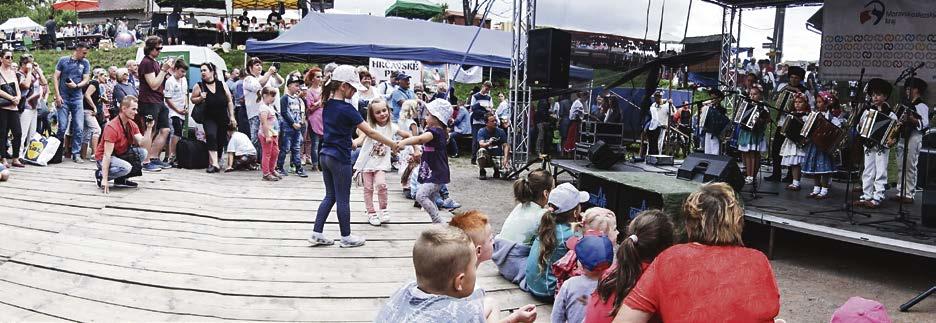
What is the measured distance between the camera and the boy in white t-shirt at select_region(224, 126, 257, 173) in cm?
1012

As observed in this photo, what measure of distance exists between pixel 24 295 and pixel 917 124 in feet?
27.7

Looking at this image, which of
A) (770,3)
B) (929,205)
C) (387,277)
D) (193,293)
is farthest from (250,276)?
(770,3)

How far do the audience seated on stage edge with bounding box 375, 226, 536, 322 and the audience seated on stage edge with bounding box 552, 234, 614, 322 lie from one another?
3.76 feet

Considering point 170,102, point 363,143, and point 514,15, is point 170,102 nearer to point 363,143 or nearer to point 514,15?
point 363,143

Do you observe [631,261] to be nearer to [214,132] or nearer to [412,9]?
[214,132]

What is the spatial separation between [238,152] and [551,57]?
15.7 ft

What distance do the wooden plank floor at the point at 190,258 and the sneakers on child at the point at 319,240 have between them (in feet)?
0.25

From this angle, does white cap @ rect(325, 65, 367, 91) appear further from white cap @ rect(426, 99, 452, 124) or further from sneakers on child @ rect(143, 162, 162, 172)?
A: sneakers on child @ rect(143, 162, 162, 172)

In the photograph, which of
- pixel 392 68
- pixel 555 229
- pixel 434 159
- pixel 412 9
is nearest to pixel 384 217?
pixel 434 159

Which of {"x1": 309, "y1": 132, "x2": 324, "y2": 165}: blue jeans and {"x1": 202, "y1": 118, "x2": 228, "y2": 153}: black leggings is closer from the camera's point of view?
{"x1": 202, "y1": 118, "x2": 228, "y2": 153}: black leggings

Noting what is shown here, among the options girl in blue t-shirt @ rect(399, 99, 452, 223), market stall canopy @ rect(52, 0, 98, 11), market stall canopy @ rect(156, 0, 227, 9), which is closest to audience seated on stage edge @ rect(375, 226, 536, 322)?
girl in blue t-shirt @ rect(399, 99, 452, 223)

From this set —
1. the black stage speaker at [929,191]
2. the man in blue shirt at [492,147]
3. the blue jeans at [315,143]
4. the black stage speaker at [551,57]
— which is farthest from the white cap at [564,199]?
the man in blue shirt at [492,147]

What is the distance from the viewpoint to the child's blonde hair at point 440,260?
2.25 metres

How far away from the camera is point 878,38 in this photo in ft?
35.4
